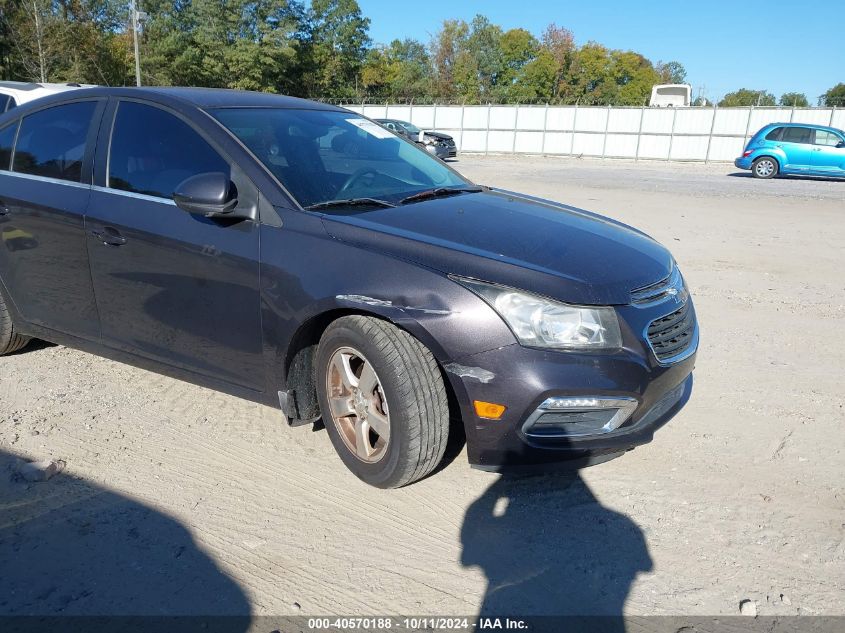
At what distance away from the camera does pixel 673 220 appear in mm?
11172

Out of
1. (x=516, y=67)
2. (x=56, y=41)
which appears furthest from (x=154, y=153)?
(x=516, y=67)

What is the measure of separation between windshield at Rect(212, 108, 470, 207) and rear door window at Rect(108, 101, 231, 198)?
0.63 ft

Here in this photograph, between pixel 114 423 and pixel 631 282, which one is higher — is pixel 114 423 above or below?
below

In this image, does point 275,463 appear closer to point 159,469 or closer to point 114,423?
point 159,469

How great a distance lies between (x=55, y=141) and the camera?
3.92m

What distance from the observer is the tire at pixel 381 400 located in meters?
2.72

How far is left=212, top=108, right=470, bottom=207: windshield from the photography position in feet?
10.7

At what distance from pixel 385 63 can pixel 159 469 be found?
2856 inches

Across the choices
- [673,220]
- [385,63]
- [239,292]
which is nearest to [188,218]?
[239,292]

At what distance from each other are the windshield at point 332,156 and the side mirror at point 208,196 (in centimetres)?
25

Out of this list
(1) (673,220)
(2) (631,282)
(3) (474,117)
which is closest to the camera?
(2) (631,282)

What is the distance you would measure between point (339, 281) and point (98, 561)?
1398 millimetres

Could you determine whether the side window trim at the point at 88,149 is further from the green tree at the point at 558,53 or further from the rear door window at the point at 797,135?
the green tree at the point at 558,53

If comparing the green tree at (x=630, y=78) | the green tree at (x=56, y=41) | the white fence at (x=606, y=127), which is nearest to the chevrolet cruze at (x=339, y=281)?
the white fence at (x=606, y=127)
